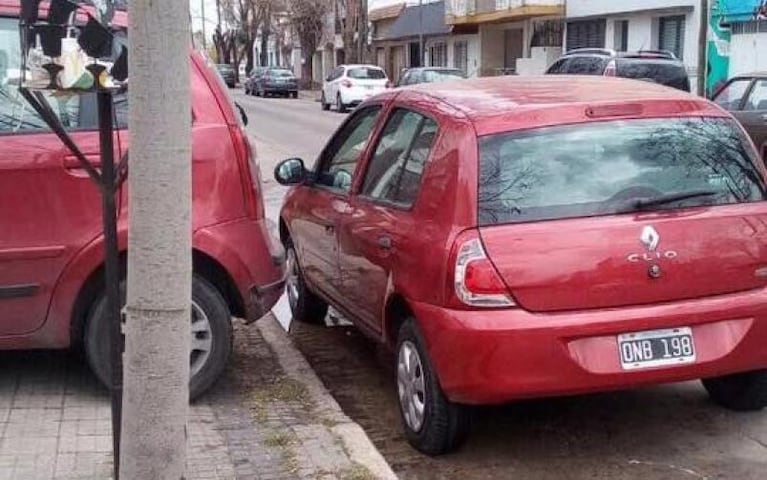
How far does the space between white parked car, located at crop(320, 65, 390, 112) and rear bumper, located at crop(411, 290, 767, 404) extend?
1235 inches

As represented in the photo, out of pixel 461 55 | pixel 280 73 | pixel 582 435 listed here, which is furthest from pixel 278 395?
pixel 280 73

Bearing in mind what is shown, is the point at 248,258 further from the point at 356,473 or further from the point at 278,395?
the point at 356,473

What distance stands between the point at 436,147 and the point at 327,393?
4.83ft

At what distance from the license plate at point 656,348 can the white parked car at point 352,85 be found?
31380 millimetres

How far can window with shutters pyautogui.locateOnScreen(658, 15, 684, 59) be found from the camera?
31.2m

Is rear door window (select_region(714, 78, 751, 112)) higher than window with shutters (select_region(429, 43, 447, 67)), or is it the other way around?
window with shutters (select_region(429, 43, 447, 67))

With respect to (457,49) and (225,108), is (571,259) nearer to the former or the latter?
(225,108)

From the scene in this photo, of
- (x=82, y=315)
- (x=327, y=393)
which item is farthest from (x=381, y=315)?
(x=82, y=315)

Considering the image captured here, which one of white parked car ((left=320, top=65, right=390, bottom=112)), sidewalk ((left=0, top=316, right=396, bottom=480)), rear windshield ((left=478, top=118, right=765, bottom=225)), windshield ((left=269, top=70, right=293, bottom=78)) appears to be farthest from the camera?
windshield ((left=269, top=70, right=293, bottom=78))

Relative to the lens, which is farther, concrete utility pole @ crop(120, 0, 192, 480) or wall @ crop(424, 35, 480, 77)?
wall @ crop(424, 35, 480, 77)

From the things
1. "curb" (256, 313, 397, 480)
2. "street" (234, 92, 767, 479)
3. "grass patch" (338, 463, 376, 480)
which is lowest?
"street" (234, 92, 767, 479)

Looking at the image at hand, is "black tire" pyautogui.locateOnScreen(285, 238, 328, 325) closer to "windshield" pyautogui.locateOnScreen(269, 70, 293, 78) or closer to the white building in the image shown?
the white building

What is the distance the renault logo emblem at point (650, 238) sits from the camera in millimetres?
4336

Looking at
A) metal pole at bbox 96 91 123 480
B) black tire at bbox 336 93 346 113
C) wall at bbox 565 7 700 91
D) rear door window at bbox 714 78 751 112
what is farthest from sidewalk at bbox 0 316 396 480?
black tire at bbox 336 93 346 113
